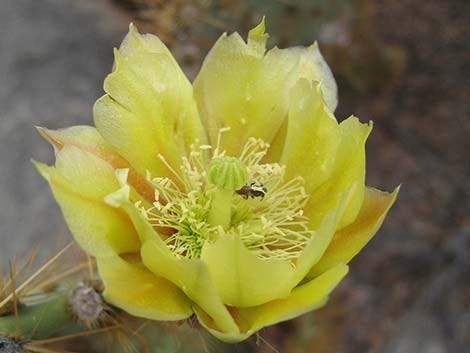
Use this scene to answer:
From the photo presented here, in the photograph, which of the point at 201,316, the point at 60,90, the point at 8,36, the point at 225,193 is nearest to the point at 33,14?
the point at 8,36

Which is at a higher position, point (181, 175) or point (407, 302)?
point (181, 175)

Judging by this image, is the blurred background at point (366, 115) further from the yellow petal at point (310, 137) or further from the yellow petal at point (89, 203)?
the yellow petal at point (89, 203)

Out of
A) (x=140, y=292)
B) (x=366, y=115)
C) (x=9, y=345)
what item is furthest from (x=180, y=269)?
(x=366, y=115)

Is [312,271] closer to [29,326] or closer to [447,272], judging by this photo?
[29,326]

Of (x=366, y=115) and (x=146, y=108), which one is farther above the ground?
(x=146, y=108)

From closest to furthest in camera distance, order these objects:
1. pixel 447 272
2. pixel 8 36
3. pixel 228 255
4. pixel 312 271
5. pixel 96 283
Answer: pixel 228 255
pixel 312 271
pixel 96 283
pixel 447 272
pixel 8 36

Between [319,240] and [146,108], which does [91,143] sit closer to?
[146,108]

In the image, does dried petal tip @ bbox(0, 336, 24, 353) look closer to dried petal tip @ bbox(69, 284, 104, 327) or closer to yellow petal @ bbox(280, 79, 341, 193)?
dried petal tip @ bbox(69, 284, 104, 327)
